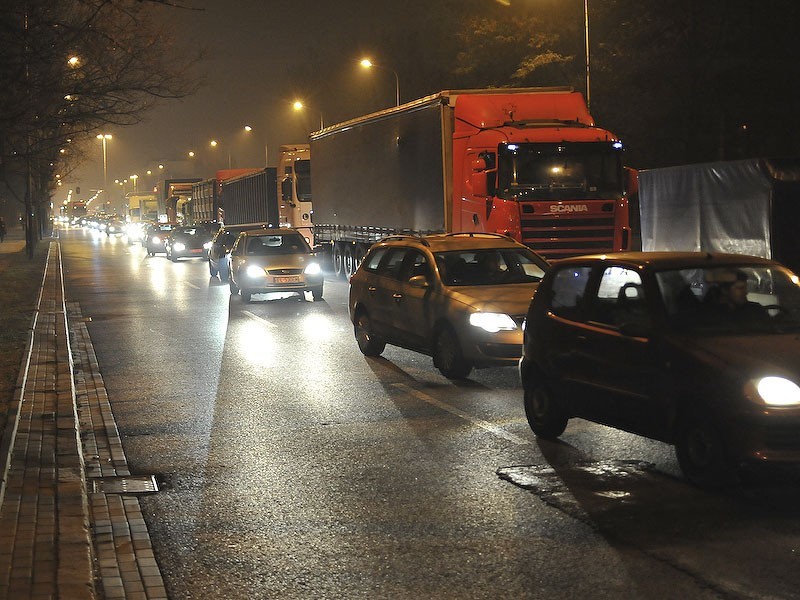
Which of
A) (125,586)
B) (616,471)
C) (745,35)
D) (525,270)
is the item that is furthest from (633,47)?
(125,586)

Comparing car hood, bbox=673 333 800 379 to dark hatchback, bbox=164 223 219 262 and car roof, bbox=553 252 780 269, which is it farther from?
dark hatchback, bbox=164 223 219 262

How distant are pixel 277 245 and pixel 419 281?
40.6 ft

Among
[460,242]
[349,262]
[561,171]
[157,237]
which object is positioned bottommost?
[349,262]

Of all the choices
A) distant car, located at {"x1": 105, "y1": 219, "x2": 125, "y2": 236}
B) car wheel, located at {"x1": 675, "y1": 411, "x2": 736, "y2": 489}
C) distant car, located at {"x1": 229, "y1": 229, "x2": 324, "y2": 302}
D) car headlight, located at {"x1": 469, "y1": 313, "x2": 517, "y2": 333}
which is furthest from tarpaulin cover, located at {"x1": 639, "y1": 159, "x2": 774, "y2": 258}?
distant car, located at {"x1": 105, "y1": 219, "x2": 125, "y2": 236}

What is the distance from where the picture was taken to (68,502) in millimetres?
7566

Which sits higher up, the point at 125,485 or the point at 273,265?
the point at 273,265

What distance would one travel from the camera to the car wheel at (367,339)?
1543 centimetres

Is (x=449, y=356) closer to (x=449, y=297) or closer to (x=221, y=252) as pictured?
(x=449, y=297)

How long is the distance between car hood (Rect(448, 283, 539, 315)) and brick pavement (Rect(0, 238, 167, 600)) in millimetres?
3843

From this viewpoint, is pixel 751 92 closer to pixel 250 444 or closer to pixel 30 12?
pixel 30 12

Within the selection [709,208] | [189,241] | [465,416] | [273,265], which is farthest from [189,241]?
[465,416]

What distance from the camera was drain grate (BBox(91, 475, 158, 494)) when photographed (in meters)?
8.18

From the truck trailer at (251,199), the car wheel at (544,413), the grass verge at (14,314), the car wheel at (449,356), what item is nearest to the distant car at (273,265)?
the grass verge at (14,314)

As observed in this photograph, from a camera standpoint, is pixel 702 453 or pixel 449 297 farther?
pixel 449 297
